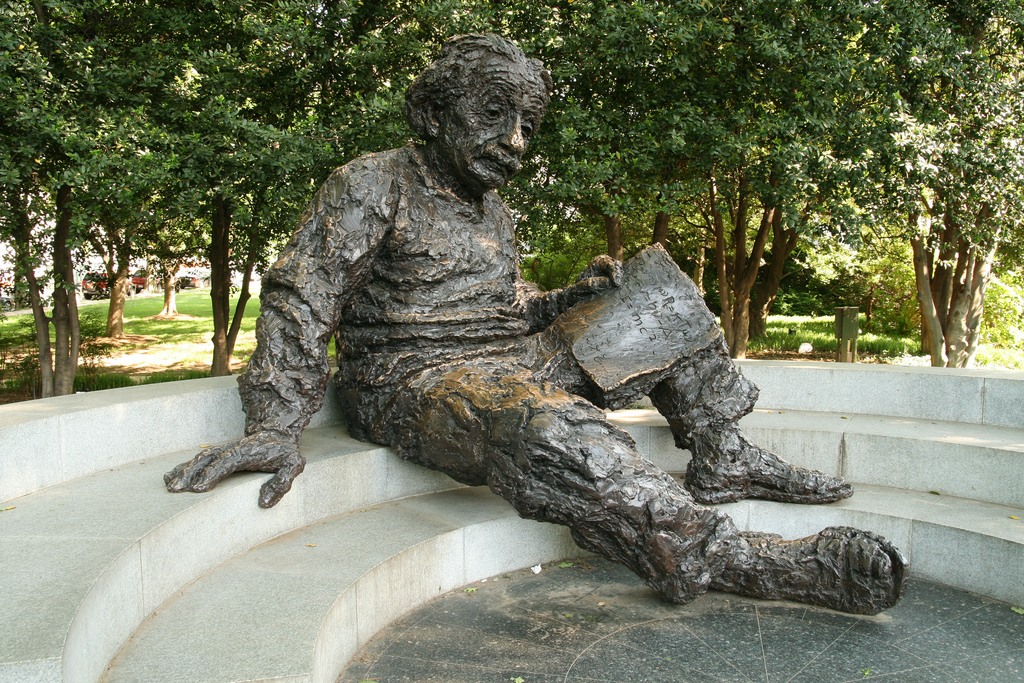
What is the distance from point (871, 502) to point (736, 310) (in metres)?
7.25

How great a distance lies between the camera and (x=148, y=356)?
12.1 m

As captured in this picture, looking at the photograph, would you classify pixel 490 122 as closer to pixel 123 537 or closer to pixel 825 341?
pixel 123 537

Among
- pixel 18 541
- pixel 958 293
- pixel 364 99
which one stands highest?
pixel 364 99

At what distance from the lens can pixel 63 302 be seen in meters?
6.54

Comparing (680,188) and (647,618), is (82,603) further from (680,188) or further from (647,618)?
(680,188)

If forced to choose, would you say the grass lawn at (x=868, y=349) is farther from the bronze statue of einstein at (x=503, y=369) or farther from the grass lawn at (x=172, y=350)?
the bronze statue of einstein at (x=503, y=369)

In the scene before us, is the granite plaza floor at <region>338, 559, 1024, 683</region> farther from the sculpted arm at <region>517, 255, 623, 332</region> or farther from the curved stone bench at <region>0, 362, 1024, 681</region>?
the sculpted arm at <region>517, 255, 623, 332</region>

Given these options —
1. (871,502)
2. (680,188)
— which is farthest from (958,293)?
(871,502)

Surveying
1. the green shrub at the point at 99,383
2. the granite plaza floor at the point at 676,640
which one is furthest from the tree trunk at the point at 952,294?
the green shrub at the point at 99,383

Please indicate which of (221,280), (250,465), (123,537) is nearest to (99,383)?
(221,280)

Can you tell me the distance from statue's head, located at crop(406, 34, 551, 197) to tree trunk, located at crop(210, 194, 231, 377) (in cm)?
449

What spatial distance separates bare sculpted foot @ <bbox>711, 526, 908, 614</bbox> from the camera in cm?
276

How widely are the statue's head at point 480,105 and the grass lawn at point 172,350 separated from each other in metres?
5.13

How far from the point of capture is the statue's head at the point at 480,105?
3.31m
